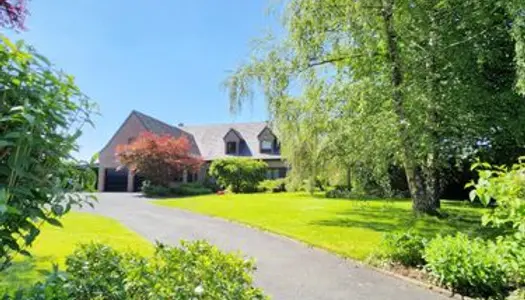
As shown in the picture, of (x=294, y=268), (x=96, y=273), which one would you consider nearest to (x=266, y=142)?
(x=294, y=268)

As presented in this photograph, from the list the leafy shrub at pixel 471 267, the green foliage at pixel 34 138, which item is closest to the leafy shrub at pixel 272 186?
the leafy shrub at pixel 471 267

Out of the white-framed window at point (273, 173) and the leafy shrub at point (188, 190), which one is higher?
the white-framed window at point (273, 173)

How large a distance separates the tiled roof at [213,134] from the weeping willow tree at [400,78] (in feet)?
76.3

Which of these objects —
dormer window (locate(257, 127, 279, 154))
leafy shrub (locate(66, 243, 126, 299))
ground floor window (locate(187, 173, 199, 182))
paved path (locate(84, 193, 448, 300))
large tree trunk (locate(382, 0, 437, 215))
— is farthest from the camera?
ground floor window (locate(187, 173, 199, 182))

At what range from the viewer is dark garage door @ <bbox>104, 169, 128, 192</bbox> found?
38.0 metres

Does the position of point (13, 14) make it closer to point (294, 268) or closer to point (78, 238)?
point (294, 268)

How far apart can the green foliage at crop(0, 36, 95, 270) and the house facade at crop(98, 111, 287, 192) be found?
110ft

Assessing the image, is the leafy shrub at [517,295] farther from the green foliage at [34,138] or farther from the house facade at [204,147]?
the house facade at [204,147]

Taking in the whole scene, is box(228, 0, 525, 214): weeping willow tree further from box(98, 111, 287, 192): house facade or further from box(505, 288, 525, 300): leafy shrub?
box(98, 111, 287, 192): house facade

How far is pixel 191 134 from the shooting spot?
44.5m

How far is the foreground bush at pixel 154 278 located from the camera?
9.45 feet

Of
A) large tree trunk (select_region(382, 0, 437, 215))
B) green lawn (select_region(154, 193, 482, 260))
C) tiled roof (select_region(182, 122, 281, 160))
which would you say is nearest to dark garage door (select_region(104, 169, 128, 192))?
tiled roof (select_region(182, 122, 281, 160))

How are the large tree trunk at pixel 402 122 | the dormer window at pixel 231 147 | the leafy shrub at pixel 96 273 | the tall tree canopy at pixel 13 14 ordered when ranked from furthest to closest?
the dormer window at pixel 231 147
the large tree trunk at pixel 402 122
the tall tree canopy at pixel 13 14
the leafy shrub at pixel 96 273

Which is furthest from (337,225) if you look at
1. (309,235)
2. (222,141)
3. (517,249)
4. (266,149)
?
(222,141)
